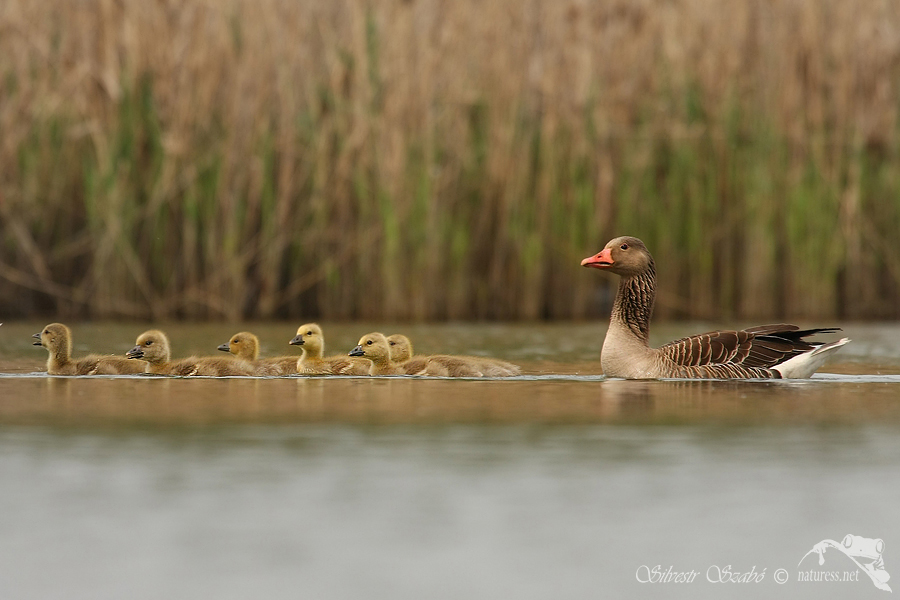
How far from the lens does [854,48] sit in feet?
36.8

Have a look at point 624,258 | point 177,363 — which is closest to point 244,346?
point 177,363

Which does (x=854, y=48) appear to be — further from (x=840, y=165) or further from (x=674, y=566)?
(x=674, y=566)

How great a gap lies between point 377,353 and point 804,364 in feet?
8.20

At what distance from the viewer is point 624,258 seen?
27.3ft

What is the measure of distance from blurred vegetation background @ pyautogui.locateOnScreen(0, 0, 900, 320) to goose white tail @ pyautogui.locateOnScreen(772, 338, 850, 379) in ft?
11.5

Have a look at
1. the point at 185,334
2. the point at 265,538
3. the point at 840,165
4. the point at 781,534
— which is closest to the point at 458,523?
the point at 265,538

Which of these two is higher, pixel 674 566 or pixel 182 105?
pixel 182 105

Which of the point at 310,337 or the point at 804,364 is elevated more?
the point at 310,337

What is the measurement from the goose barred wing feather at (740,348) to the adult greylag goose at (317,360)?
1863 millimetres

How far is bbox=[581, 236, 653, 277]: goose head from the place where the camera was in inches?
324

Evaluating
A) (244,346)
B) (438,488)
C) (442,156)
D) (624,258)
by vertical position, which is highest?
(442,156)

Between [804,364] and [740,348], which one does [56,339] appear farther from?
[804,364]

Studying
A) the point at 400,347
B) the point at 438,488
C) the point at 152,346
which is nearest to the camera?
the point at 438,488

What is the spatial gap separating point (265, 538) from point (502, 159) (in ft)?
25.2
